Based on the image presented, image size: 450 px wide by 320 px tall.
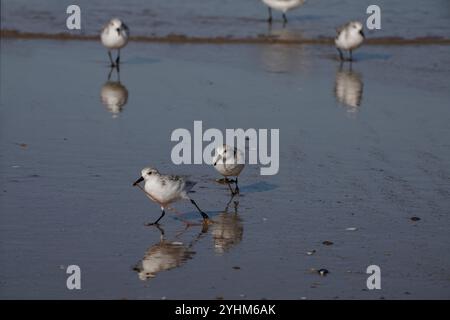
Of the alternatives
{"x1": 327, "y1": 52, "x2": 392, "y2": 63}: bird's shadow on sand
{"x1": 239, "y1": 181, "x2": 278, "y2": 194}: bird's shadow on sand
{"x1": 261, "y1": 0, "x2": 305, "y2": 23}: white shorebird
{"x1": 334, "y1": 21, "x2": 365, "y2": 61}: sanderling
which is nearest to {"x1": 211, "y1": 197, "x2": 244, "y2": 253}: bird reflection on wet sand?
{"x1": 239, "y1": 181, "x2": 278, "y2": 194}: bird's shadow on sand

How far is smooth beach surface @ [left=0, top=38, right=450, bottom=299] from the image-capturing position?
946cm

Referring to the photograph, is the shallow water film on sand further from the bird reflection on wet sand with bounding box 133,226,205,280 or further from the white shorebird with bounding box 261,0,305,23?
the white shorebird with bounding box 261,0,305,23

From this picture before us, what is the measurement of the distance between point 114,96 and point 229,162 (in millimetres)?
5231

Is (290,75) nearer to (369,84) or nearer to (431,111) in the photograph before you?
(369,84)

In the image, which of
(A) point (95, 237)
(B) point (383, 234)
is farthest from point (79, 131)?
(B) point (383, 234)

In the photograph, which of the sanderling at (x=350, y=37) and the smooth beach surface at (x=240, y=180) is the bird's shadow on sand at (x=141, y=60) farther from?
the sanderling at (x=350, y=37)

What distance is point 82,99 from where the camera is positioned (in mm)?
16594

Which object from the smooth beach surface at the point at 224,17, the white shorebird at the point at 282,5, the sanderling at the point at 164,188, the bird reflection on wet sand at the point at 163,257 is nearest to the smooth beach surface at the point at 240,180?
the bird reflection on wet sand at the point at 163,257

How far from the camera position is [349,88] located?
17.8 metres

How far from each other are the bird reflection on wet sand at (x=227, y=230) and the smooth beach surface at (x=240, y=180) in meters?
0.03

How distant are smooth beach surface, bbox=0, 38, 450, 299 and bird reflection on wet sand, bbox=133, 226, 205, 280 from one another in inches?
1.1

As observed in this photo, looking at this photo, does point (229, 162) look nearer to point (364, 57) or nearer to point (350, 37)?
point (350, 37)

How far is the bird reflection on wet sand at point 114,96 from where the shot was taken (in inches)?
637

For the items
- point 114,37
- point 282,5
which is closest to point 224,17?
point 282,5
